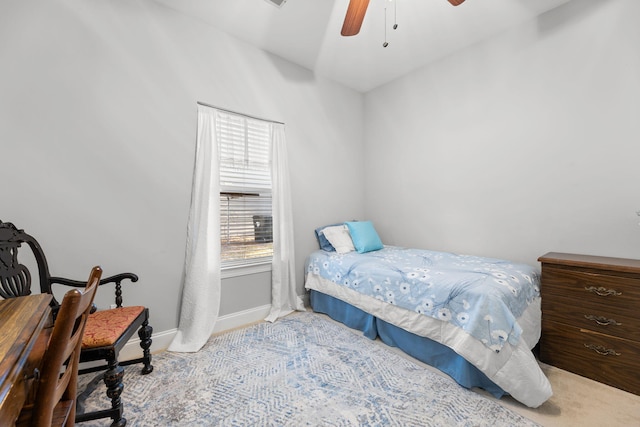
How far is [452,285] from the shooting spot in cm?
187

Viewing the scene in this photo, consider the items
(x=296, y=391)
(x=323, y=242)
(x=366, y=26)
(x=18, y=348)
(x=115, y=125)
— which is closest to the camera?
(x=18, y=348)

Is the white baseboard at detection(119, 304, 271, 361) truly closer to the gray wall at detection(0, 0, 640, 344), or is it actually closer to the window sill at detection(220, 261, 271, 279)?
the gray wall at detection(0, 0, 640, 344)

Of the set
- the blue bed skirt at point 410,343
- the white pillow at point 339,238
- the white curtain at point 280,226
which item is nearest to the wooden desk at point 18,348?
the white curtain at point 280,226

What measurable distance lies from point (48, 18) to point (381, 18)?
255 cm

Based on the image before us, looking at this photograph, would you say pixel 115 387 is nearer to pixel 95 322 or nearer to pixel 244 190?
pixel 95 322

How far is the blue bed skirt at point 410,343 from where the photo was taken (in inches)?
68.6

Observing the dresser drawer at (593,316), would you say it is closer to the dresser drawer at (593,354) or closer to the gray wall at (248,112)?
the dresser drawer at (593,354)

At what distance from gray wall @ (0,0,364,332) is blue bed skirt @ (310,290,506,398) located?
749mm

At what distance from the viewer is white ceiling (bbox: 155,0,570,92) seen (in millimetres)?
2283

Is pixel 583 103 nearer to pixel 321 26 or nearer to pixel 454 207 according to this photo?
pixel 454 207

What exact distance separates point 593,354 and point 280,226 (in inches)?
106

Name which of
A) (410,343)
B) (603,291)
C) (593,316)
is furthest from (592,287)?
(410,343)

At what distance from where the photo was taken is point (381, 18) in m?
2.43

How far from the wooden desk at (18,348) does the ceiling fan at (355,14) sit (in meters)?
2.21
